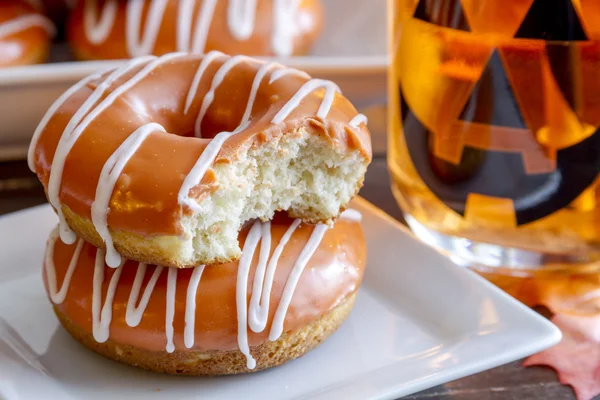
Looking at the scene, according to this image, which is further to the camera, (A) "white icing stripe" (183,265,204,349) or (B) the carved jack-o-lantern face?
(B) the carved jack-o-lantern face

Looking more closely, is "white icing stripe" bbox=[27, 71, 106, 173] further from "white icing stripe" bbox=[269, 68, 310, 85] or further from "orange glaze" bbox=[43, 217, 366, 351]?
"white icing stripe" bbox=[269, 68, 310, 85]

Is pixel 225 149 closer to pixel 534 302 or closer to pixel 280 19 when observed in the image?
pixel 534 302

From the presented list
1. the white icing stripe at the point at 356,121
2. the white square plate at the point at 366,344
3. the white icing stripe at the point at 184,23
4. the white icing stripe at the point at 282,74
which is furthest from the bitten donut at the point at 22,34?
the white icing stripe at the point at 356,121

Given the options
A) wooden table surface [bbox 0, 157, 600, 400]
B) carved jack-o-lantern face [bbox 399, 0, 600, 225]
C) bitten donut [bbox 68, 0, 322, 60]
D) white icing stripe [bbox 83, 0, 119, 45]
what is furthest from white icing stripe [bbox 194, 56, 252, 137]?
white icing stripe [bbox 83, 0, 119, 45]

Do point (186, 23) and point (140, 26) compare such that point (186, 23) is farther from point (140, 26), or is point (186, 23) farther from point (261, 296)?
point (261, 296)

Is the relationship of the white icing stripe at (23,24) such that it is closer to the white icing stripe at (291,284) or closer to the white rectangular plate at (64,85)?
the white rectangular plate at (64,85)

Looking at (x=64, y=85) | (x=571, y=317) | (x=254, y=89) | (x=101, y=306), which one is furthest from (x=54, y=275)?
(x=571, y=317)

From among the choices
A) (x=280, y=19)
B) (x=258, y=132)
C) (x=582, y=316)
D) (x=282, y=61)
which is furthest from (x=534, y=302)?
(x=280, y=19)
